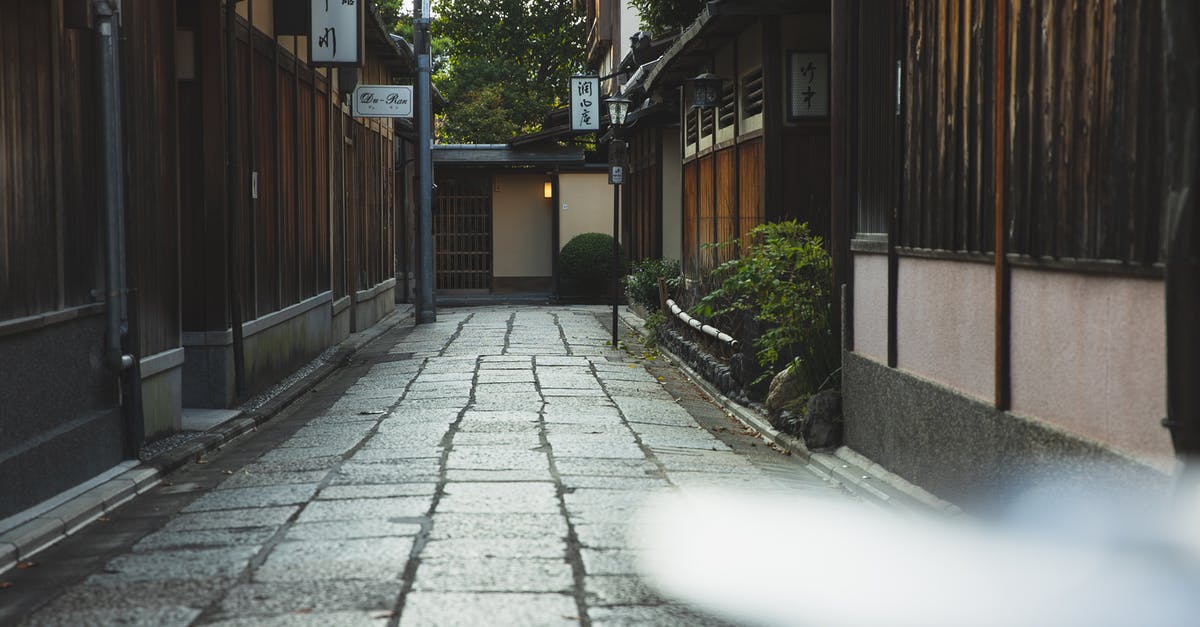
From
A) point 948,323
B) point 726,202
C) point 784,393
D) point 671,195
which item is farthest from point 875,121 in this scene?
point 671,195

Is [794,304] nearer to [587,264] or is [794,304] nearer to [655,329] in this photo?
[655,329]

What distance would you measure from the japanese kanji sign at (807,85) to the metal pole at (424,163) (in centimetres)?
1032

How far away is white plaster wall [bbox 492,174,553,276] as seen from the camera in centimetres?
3425

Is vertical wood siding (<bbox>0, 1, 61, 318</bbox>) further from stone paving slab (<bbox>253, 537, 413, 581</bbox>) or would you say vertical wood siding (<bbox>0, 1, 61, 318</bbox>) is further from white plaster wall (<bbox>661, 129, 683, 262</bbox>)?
white plaster wall (<bbox>661, 129, 683, 262</bbox>)

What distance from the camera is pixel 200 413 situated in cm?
1226

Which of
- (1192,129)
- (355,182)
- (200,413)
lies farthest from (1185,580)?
(355,182)

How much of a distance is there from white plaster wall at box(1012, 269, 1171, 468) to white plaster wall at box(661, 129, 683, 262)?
679 inches

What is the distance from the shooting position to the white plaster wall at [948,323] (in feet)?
24.6

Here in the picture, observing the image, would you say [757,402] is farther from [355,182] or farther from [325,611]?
[355,182]

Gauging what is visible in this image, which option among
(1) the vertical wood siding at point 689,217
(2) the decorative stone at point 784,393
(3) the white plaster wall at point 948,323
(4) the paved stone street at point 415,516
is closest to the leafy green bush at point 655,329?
(1) the vertical wood siding at point 689,217

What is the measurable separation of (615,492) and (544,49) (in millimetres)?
48642

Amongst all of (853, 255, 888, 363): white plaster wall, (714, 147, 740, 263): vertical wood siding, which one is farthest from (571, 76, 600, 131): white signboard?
(853, 255, 888, 363): white plaster wall

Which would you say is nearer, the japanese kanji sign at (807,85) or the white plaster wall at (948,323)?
the white plaster wall at (948,323)

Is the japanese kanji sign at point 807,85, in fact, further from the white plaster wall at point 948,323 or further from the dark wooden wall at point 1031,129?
the white plaster wall at point 948,323
